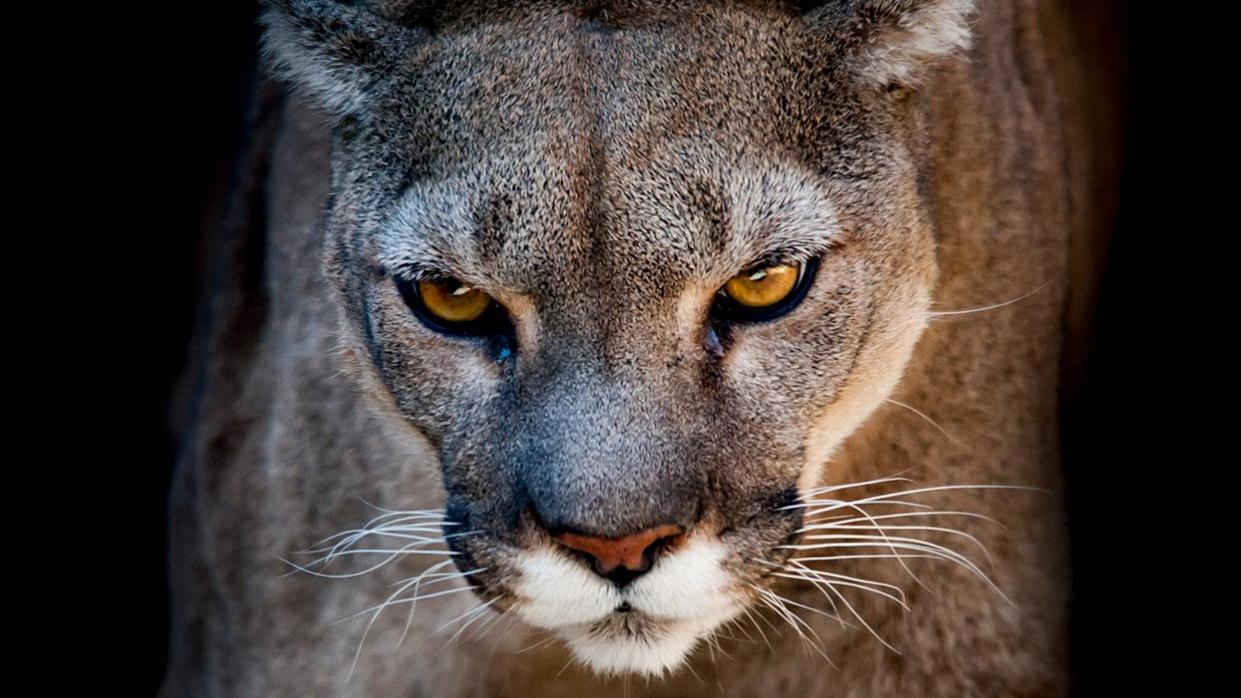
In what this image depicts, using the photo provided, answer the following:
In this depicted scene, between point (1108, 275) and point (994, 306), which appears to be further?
point (1108, 275)

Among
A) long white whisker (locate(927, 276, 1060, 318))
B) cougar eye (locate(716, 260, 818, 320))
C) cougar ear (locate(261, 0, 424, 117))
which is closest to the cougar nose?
cougar eye (locate(716, 260, 818, 320))

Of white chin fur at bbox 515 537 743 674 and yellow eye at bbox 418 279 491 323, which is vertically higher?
yellow eye at bbox 418 279 491 323

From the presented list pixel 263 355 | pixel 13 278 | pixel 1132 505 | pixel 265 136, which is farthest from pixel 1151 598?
pixel 13 278

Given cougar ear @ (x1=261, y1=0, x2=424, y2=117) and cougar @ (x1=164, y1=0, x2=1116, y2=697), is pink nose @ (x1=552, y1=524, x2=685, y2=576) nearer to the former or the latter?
cougar @ (x1=164, y1=0, x2=1116, y2=697)

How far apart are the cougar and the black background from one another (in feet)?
0.44

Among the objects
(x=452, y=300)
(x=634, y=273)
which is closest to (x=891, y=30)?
(x=634, y=273)

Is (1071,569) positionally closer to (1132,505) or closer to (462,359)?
(1132,505)

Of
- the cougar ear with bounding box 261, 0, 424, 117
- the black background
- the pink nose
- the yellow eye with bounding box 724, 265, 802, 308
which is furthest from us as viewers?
the black background

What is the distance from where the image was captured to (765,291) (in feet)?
6.24

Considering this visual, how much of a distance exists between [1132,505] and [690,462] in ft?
3.75

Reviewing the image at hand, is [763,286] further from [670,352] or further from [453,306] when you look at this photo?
[453,306]

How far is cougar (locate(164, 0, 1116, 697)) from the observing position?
1840mm

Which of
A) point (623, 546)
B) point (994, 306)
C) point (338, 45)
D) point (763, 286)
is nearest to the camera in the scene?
point (623, 546)

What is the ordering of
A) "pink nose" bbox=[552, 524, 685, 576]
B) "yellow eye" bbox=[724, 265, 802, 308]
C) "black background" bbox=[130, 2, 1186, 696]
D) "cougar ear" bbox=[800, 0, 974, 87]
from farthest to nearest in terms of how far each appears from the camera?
"black background" bbox=[130, 2, 1186, 696]
"cougar ear" bbox=[800, 0, 974, 87]
"yellow eye" bbox=[724, 265, 802, 308]
"pink nose" bbox=[552, 524, 685, 576]
